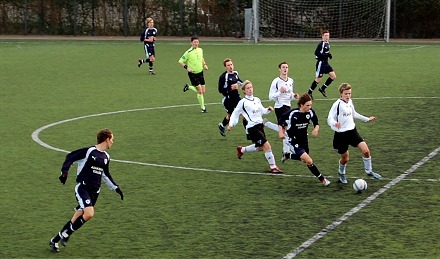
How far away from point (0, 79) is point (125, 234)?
23765 millimetres

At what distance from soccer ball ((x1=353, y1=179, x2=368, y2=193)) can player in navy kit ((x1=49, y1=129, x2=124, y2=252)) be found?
4888 mm

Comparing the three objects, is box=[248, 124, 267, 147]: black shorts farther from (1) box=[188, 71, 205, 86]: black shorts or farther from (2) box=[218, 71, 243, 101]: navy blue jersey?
(1) box=[188, 71, 205, 86]: black shorts

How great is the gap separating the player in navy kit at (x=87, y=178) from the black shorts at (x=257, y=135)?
18.4ft

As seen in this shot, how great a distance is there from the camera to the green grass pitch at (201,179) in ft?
42.5

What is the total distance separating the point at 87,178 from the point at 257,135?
586cm

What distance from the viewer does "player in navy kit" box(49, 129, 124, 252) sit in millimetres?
12594

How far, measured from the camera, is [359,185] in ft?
51.6

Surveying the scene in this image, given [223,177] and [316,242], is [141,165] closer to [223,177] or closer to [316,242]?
[223,177]

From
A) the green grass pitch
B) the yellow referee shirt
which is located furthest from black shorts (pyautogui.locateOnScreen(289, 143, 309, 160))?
the yellow referee shirt

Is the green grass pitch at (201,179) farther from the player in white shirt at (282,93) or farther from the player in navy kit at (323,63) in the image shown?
the player in white shirt at (282,93)

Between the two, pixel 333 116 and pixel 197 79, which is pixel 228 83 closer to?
pixel 197 79

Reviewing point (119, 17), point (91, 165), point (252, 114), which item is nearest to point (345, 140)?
point (252, 114)

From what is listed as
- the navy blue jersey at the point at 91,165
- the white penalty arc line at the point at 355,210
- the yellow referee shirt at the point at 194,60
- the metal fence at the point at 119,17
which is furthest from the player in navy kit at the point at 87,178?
the metal fence at the point at 119,17

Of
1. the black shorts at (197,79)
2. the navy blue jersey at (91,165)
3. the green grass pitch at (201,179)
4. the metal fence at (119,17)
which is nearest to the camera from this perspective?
the navy blue jersey at (91,165)
